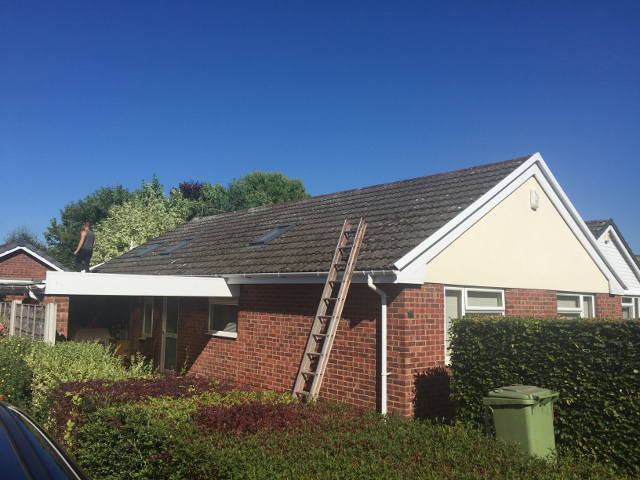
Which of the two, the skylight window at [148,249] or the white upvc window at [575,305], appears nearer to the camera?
the white upvc window at [575,305]

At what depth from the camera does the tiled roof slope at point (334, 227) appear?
9.52 metres

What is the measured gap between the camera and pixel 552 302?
38.2 feet

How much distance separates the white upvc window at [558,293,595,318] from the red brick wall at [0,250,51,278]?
26.2 meters

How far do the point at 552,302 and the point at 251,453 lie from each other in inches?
355

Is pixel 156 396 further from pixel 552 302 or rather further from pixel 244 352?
pixel 552 302

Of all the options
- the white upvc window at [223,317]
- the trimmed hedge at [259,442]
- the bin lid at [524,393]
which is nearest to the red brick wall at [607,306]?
the bin lid at [524,393]

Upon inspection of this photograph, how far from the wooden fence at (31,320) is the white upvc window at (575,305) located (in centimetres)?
1137

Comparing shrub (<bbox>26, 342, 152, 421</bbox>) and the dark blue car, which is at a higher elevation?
the dark blue car

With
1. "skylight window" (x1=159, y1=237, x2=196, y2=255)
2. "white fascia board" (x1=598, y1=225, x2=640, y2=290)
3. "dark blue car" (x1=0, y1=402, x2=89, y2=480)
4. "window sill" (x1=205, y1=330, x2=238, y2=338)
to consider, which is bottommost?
"dark blue car" (x1=0, y1=402, x2=89, y2=480)

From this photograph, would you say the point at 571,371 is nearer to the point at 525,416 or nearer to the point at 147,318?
the point at 525,416

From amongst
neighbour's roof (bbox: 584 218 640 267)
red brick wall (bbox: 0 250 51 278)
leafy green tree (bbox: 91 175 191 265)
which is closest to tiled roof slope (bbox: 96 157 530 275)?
neighbour's roof (bbox: 584 218 640 267)

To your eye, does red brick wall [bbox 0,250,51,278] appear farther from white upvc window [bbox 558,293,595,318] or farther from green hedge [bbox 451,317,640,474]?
green hedge [bbox 451,317,640,474]

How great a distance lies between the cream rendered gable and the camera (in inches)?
379

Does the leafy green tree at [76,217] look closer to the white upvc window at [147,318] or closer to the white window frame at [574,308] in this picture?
the white upvc window at [147,318]
